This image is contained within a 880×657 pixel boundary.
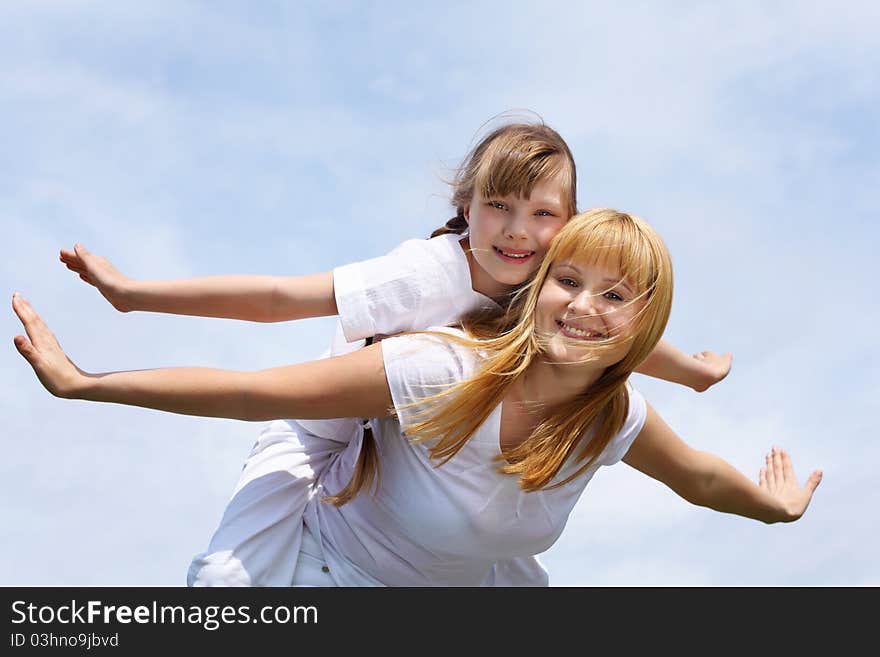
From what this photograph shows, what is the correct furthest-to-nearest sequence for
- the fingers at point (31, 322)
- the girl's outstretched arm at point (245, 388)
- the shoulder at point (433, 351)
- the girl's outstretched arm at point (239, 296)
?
the girl's outstretched arm at point (239, 296) < the fingers at point (31, 322) < the shoulder at point (433, 351) < the girl's outstretched arm at point (245, 388)

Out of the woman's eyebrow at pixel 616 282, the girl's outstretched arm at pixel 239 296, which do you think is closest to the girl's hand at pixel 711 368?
the woman's eyebrow at pixel 616 282

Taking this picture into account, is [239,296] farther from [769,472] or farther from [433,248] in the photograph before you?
[769,472]

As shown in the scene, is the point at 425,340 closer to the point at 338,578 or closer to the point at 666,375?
the point at 338,578

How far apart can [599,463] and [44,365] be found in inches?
87.4

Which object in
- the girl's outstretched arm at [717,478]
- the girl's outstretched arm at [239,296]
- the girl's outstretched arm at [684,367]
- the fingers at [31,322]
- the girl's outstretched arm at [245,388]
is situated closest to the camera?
the girl's outstretched arm at [245,388]

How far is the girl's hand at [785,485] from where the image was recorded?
5.48m

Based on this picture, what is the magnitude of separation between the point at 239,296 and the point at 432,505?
1.29 metres

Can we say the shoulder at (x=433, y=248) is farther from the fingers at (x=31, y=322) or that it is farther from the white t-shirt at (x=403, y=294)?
the fingers at (x=31, y=322)

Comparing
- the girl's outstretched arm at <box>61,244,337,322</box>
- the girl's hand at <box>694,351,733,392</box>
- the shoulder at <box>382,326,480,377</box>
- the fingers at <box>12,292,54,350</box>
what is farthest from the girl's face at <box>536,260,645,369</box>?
the fingers at <box>12,292,54,350</box>

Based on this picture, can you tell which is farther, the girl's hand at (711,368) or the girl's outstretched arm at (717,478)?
the girl's hand at (711,368)

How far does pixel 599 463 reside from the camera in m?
4.46

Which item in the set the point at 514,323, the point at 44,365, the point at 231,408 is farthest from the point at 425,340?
the point at 44,365

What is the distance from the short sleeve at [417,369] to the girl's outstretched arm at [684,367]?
5.24 ft

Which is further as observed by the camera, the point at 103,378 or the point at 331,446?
the point at 331,446
